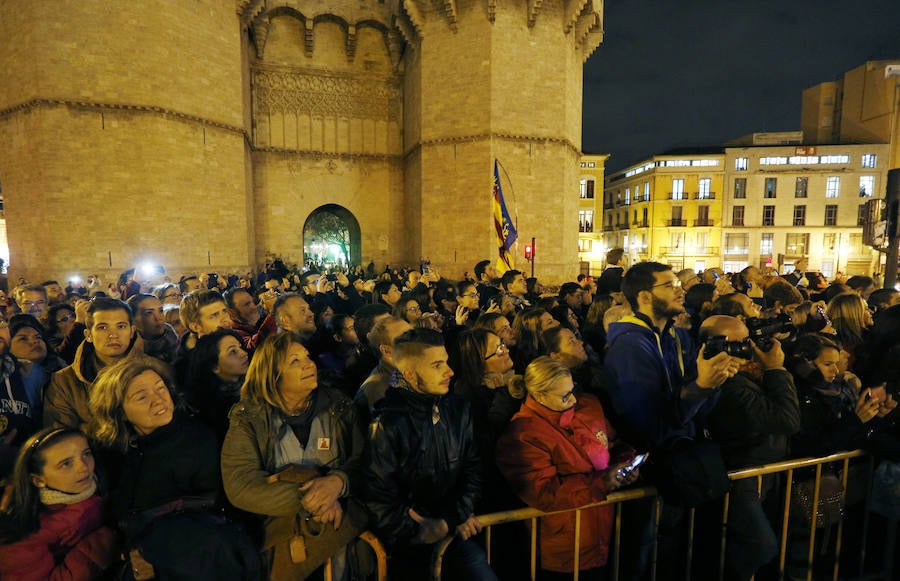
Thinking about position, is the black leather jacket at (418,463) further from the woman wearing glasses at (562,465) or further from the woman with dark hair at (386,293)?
the woman with dark hair at (386,293)

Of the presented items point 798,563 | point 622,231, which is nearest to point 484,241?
point 798,563

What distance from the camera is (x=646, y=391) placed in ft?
8.18

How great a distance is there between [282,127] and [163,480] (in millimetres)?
19936

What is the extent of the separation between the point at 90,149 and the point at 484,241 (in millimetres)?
12646

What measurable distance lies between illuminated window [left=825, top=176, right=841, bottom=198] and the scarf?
41.7 metres

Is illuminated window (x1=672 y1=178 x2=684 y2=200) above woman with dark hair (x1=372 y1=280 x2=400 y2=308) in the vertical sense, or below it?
above

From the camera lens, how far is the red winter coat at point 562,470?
224cm

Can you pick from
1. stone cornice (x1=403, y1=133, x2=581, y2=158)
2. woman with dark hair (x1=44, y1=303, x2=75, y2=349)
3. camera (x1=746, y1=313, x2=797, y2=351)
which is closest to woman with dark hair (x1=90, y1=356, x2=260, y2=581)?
camera (x1=746, y1=313, x2=797, y2=351)

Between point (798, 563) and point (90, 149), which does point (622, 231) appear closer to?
point (90, 149)

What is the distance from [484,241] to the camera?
18.0 m

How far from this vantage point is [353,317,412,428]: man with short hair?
2.86 metres

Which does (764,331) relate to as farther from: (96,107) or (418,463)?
(96,107)

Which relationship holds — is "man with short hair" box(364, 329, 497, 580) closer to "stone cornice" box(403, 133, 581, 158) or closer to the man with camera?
the man with camera

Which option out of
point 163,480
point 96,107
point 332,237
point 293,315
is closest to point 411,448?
point 163,480
